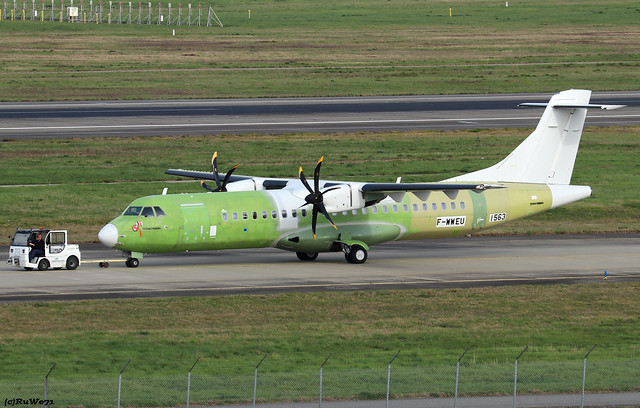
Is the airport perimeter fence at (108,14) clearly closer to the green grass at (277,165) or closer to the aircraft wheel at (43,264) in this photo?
the green grass at (277,165)

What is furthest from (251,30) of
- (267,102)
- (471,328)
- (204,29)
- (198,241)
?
(471,328)

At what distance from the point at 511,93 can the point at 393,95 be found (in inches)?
465

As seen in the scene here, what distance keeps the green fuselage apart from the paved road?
3401cm

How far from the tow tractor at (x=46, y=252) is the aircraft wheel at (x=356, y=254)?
38.8 feet

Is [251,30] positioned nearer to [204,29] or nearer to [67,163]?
[204,29]

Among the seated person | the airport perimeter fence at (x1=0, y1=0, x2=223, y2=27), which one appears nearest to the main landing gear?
the seated person

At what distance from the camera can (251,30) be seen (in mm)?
149000

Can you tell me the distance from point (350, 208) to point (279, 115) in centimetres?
4326

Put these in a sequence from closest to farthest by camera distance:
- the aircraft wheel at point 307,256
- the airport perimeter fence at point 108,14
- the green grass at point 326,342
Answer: the green grass at point 326,342
the aircraft wheel at point 307,256
the airport perimeter fence at point 108,14

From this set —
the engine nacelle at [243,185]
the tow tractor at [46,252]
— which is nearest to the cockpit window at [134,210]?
the tow tractor at [46,252]

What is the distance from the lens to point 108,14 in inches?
6373

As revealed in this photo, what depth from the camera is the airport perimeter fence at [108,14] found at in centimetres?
15400

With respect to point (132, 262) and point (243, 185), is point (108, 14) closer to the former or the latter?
point (243, 185)

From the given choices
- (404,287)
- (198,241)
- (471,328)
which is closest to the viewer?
(471,328)
